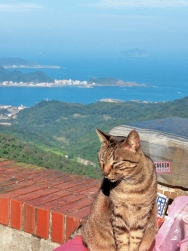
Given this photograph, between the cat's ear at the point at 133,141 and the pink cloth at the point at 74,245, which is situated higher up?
the cat's ear at the point at 133,141

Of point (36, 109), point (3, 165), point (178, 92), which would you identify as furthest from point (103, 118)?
point (178, 92)

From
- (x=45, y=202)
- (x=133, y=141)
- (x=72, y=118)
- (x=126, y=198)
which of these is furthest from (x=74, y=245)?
(x=72, y=118)

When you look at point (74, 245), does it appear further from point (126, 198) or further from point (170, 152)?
point (170, 152)

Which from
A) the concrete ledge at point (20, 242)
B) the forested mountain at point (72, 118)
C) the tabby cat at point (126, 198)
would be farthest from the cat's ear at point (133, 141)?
the forested mountain at point (72, 118)

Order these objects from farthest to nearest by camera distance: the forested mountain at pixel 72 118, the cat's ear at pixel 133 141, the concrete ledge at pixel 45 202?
the forested mountain at pixel 72 118
the concrete ledge at pixel 45 202
the cat's ear at pixel 133 141

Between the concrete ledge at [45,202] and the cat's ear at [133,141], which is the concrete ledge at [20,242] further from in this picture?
the cat's ear at [133,141]

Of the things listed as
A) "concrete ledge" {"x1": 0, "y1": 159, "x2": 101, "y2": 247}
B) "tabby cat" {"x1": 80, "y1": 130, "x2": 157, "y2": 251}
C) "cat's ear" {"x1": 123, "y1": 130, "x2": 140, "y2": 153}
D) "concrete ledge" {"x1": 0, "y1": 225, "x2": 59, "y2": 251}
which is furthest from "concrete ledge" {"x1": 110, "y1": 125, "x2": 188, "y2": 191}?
"concrete ledge" {"x1": 0, "y1": 225, "x2": 59, "y2": 251}

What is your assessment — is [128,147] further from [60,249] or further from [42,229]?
[42,229]

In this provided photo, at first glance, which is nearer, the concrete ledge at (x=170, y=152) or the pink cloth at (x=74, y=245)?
the pink cloth at (x=74, y=245)
